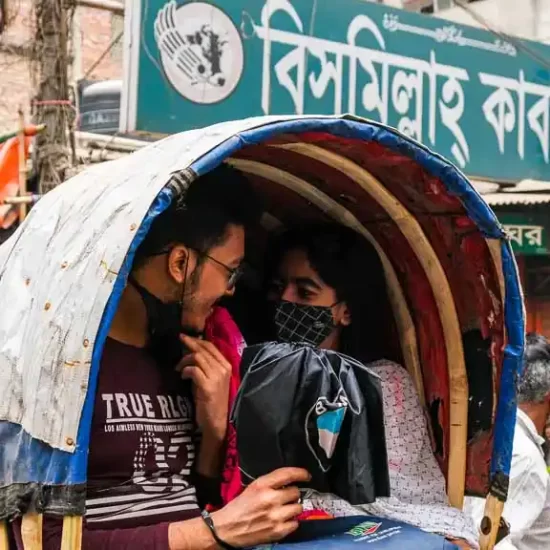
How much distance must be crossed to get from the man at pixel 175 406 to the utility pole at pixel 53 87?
418 cm

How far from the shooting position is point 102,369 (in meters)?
2.03

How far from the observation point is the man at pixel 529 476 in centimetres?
318

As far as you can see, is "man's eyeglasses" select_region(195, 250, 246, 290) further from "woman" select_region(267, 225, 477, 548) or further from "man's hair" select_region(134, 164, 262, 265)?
"woman" select_region(267, 225, 477, 548)

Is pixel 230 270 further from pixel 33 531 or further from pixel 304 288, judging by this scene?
pixel 33 531

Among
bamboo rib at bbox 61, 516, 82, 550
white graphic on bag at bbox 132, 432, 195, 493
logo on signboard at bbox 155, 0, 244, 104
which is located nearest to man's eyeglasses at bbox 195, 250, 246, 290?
white graphic on bag at bbox 132, 432, 195, 493

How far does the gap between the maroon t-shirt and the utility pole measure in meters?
4.32

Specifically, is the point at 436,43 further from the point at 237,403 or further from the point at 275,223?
the point at 237,403

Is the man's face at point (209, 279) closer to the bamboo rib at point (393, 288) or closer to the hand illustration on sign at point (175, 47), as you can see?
the bamboo rib at point (393, 288)

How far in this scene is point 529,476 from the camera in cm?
321

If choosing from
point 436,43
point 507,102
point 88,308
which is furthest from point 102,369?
point 507,102

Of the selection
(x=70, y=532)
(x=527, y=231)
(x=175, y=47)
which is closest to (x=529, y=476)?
(x=70, y=532)

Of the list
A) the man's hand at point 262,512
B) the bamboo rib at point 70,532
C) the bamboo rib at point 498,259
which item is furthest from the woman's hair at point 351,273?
the bamboo rib at point 70,532

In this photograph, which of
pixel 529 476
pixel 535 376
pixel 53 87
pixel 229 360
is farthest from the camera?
pixel 53 87

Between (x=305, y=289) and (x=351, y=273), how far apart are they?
0.16 meters
